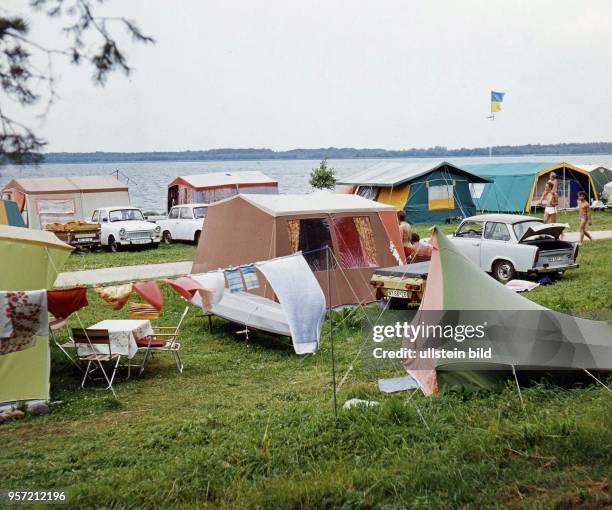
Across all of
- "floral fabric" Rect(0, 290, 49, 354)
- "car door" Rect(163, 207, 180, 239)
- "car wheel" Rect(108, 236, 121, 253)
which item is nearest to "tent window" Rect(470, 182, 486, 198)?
"car door" Rect(163, 207, 180, 239)

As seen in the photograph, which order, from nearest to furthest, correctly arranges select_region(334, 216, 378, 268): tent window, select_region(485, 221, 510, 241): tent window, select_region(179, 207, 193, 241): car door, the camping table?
the camping table
select_region(334, 216, 378, 268): tent window
select_region(485, 221, 510, 241): tent window
select_region(179, 207, 193, 241): car door

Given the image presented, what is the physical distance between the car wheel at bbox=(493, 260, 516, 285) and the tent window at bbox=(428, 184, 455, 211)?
12312mm

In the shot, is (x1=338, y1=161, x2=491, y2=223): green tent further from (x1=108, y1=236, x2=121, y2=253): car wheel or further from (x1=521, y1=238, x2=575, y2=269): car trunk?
(x1=521, y1=238, x2=575, y2=269): car trunk

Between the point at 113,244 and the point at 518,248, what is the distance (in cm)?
1224

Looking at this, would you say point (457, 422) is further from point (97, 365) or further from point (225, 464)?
point (97, 365)

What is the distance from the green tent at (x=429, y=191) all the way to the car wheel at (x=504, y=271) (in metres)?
11.8

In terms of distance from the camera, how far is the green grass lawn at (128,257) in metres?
17.3

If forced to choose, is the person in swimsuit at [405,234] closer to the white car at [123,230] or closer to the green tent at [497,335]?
the green tent at [497,335]

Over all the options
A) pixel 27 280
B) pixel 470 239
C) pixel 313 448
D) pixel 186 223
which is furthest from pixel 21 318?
pixel 186 223

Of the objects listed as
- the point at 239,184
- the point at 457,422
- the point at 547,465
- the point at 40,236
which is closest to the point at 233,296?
the point at 40,236

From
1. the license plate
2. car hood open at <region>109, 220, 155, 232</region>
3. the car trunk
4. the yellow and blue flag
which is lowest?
car hood open at <region>109, 220, 155, 232</region>

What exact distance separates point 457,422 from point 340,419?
95 cm

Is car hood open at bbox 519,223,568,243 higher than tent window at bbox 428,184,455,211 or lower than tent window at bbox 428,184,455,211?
higher

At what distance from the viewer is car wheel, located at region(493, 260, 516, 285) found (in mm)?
13086
